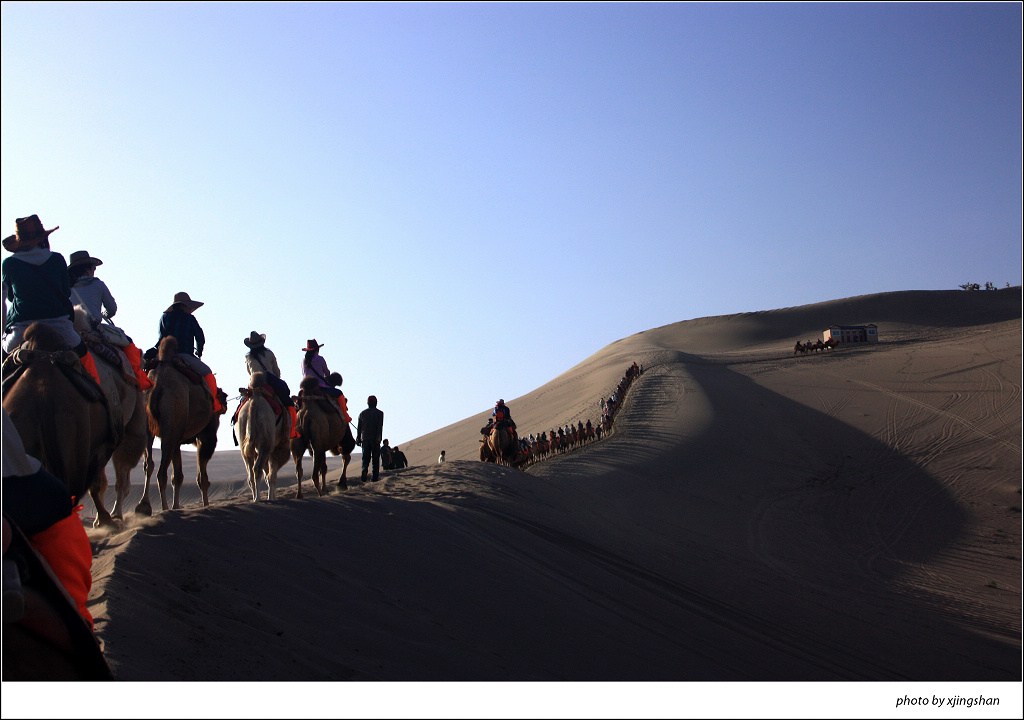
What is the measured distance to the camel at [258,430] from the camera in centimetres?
1122

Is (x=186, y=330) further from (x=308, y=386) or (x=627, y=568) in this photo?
(x=627, y=568)

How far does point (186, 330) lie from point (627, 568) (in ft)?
21.8

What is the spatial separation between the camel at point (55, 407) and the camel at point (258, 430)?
498 centimetres

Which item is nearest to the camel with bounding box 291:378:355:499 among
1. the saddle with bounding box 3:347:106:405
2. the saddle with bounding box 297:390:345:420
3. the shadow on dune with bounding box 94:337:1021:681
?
the saddle with bounding box 297:390:345:420

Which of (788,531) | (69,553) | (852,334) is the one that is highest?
(69,553)

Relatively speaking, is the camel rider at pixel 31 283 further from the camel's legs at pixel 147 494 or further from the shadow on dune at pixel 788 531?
the shadow on dune at pixel 788 531

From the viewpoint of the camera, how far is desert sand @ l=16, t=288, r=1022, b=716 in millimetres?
5887

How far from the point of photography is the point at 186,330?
10.5m

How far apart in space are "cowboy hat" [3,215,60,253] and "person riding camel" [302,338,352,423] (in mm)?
7533

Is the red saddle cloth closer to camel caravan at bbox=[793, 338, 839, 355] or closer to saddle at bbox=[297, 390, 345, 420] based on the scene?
saddle at bbox=[297, 390, 345, 420]

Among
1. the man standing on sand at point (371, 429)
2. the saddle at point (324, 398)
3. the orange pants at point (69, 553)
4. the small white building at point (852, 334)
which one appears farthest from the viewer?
the small white building at point (852, 334)

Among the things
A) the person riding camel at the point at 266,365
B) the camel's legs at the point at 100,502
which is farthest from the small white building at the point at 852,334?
the camel's legs at the point at 100,502

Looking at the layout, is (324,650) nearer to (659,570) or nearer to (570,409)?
(659,570)

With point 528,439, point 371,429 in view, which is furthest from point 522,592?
point 528,439
